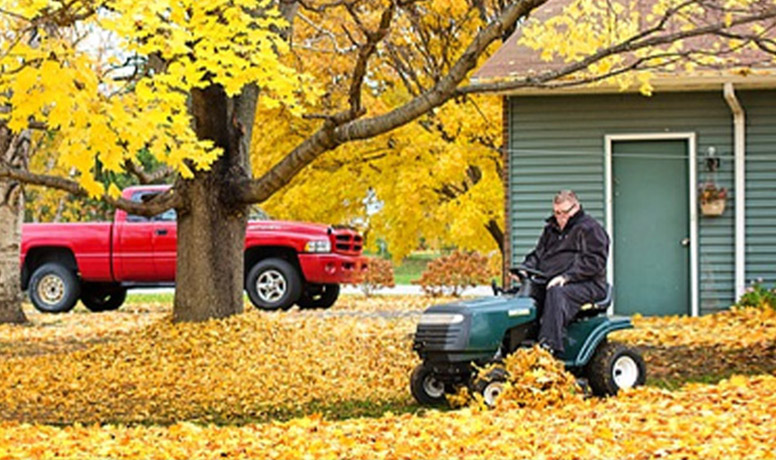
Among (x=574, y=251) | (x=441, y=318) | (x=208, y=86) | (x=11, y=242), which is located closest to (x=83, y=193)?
(x=208, y=86)

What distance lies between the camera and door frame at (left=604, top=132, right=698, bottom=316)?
17.8 metres

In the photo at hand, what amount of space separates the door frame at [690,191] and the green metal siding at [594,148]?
0.22 ft

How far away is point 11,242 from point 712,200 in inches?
397

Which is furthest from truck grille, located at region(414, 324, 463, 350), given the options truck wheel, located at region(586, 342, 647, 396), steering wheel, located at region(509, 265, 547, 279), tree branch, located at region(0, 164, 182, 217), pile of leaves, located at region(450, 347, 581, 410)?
tree branch, located at region(0, 164, 182, 217)

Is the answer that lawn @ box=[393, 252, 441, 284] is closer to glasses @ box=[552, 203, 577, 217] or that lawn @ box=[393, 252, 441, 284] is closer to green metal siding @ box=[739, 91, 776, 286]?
green metal siding @ box=[739, 91, 776, 286]

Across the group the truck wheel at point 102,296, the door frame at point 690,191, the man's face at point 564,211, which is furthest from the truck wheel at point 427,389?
the truck wheel at point 102,296

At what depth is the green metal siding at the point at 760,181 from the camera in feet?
58.0

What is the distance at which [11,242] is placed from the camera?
19.7 m

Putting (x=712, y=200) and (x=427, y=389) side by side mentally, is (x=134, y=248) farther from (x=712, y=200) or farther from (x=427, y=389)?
(x=427, y=389)

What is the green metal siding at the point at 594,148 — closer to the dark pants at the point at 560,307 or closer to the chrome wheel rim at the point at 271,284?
the chrome wheel rim at the point at 271,284

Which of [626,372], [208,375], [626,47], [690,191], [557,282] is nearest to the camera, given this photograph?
[557,282]

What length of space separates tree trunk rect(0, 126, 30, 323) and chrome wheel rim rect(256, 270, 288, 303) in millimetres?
3616

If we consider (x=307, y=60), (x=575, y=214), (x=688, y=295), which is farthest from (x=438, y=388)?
(x=307, y=60)

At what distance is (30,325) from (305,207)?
19.7ft
